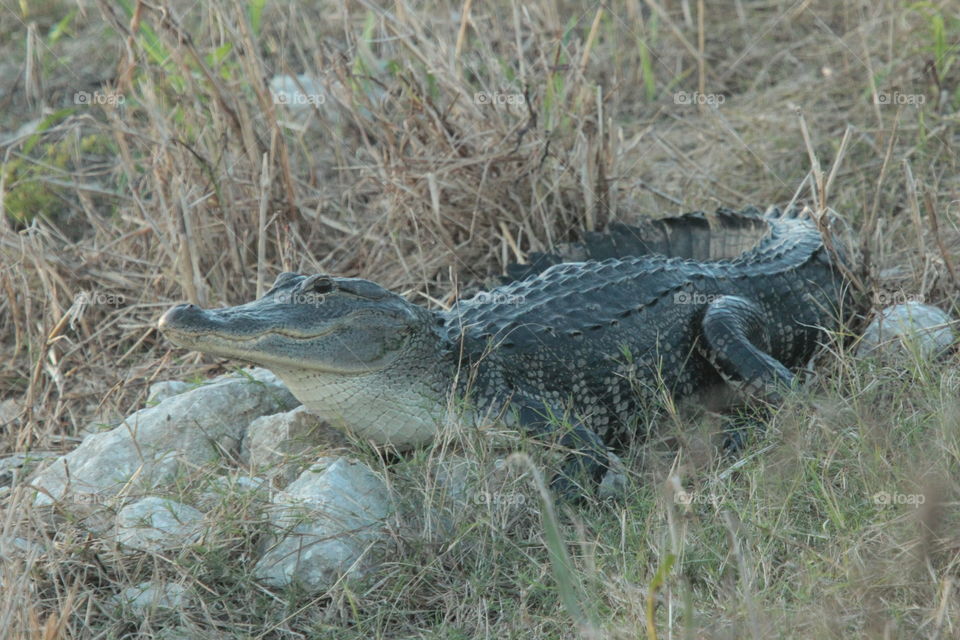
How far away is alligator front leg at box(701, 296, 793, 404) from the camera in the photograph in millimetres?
3807

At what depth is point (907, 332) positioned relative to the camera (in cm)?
370

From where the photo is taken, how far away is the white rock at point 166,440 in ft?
11.5

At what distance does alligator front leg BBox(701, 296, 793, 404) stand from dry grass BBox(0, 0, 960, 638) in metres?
0.22

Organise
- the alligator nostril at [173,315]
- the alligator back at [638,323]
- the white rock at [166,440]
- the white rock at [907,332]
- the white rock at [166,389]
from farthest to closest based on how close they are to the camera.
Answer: the white rock at [166,389]
the alligator back at [638,323]
the white rock at [907,332]
the white rock at [166,440]
the alligator nostril at [173,315]

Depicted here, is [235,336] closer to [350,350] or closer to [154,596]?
[350,350]

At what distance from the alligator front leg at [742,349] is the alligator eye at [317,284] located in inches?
58.7

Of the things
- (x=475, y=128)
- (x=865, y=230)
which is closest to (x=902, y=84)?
(x=865, y=230)

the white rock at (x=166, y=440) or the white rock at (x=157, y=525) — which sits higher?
the white rock at (x=157, y=525)

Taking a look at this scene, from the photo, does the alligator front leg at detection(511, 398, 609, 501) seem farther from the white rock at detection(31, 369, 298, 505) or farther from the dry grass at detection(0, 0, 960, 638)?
the white rock at detection(31, 369, 298, 505)

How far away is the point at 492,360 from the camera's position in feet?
12.2

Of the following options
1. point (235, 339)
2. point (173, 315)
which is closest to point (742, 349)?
point (235, 339)

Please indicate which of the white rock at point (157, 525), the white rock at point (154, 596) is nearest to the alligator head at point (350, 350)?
the white rock at point (157, 525)

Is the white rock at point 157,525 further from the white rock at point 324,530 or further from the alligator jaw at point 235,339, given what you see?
the alligator jaw at point 235,339

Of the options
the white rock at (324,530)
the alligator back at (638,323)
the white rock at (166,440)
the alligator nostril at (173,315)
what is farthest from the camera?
the alligator back at (638,323)
